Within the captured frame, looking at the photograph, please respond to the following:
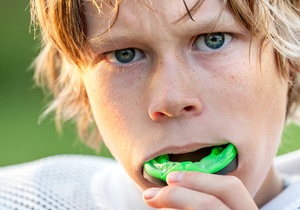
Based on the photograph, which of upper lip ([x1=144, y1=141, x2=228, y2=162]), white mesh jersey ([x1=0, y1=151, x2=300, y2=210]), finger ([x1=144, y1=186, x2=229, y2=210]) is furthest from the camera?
white mesh jersey ([x1=0, y1=151, x2=300, y2=210])

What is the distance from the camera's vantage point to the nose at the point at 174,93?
1.46 metres

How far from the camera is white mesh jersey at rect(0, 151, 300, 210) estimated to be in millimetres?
1693

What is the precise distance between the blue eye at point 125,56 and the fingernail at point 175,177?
0.84 ft

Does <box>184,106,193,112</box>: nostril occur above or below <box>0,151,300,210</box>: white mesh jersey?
above

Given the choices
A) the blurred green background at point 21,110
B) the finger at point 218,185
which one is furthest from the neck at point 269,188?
the blurred green background at point 21,110

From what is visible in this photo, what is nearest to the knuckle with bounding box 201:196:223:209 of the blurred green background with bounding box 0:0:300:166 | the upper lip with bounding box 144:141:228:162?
the upper lip with bounding box 144:141:228:162

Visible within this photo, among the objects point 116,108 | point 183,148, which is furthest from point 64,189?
point 183,148

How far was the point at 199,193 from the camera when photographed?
1.40m

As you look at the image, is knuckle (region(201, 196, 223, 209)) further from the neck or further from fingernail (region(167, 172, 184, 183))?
the neck

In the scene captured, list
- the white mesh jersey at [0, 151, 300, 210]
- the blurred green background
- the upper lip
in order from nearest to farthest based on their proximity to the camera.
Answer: the upper lip → the white mesh jersey at [0, 151, 300, 210] → the blurred green background

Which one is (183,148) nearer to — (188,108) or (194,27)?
(188,108)

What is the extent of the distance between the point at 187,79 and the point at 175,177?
0.18m

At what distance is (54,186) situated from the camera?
1.79m

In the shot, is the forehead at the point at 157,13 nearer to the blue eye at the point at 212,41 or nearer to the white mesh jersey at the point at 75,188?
the blue eye at the point at 212,41
